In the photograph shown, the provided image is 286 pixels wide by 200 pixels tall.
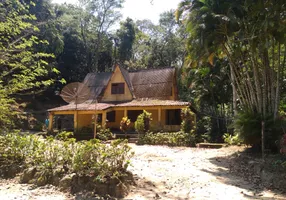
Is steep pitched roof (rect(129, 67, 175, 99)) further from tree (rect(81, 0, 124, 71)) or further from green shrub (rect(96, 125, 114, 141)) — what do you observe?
tree (rect(81, 0, 124, 71))

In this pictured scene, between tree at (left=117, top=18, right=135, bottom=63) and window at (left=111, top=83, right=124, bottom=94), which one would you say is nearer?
window at (left=111, top=83, right=124, bottom=94)

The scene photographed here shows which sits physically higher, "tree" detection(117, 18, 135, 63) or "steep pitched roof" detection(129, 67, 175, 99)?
"tree" detection(117, 18, 135, 63)

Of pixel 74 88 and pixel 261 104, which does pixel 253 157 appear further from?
pixel 74 88

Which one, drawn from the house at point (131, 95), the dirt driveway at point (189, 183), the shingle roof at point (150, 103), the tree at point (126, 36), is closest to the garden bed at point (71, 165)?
the dirt driveway at point (189, 183)

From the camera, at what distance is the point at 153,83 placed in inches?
885

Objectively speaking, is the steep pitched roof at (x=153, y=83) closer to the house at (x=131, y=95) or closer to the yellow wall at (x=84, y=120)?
the house at (x=131, y=95)

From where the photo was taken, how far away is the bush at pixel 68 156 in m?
5.96

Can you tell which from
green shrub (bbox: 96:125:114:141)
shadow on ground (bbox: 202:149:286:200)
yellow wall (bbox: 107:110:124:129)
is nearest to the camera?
shadow on ground (bbox: 202:149:286:200)

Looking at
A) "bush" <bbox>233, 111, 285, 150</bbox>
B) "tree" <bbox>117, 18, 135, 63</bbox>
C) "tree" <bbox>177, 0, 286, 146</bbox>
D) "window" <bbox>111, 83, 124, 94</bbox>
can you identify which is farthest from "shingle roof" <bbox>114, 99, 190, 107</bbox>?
"tree" <bbox>117, 18, 135, 63</bbox>

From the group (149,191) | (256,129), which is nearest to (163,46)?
(256,129)

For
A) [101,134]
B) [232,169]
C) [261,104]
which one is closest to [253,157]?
[232,169]

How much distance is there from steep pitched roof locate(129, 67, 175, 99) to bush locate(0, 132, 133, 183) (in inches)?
580

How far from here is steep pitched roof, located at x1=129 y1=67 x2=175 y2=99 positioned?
21.6 metres

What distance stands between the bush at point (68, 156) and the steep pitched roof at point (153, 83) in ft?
48.4
